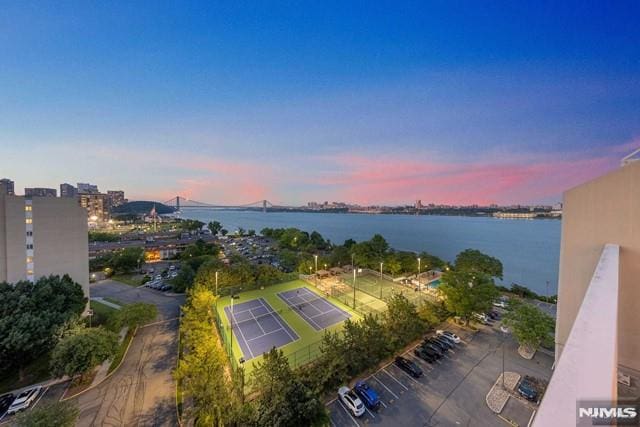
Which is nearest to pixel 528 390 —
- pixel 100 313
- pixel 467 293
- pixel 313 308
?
pixel 467 293

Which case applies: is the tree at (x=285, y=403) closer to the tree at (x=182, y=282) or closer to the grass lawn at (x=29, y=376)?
the grass lawn at (x=29, y=376)

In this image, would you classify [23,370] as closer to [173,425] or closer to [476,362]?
[173,425]

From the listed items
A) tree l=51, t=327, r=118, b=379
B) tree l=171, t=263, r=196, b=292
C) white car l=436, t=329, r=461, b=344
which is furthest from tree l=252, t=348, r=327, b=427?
tree l=171, t=263, r=196, b=292

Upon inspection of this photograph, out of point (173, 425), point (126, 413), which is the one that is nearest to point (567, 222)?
point (173, 425)

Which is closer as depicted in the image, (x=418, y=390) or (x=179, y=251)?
(x=418, y=390)

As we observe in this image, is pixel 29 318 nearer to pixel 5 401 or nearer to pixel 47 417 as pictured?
pixel 5 401

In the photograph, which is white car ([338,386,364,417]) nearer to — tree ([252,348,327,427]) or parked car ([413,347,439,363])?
tree ([252,348,327,427])
